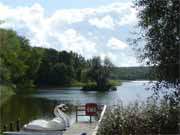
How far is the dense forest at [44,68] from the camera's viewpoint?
88044mm

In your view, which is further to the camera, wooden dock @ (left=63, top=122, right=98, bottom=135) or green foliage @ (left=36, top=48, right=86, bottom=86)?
green foliage @ (left=36, top=48, right=86, bottom=86)

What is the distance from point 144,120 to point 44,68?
119m

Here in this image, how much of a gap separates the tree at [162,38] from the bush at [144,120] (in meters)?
1.05

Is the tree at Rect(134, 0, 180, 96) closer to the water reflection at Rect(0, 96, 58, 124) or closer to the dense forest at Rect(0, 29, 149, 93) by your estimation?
the water reflection at Rect(0, 96, 58, 124)

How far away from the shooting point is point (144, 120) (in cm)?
1366

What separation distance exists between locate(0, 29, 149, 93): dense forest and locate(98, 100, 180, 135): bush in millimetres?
62728

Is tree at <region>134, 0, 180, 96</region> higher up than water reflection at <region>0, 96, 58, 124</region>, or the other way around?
tree at <region>134, 0, 180, 96</region>

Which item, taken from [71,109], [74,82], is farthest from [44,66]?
[71,109]

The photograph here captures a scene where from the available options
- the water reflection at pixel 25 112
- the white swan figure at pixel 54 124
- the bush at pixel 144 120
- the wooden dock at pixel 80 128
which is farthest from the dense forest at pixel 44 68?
the bush at pixel 144 120

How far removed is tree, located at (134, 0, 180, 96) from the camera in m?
11.8

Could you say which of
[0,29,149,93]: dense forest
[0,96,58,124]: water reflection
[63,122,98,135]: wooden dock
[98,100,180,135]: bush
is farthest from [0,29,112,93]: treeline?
[98,100,180,135]: bush

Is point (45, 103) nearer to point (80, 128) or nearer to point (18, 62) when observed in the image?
point (18, 62)

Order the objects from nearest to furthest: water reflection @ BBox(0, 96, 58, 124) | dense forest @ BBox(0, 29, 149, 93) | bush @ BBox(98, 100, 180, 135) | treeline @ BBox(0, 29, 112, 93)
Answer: bush @ BBox(98, 100, 180, 135)
water reflection @ BBox(0, 96, 58, 124)
dense forest @ BBox(0, 29, 149, 93)
treeline @ BBox(0, 29, 112, 93)

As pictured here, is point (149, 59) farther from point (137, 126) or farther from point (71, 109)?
point (71, 109)
